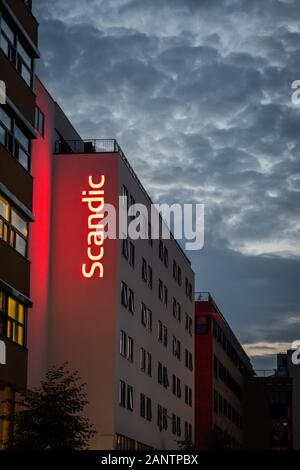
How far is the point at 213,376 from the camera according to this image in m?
115

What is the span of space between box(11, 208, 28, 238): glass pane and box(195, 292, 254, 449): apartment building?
53.9 meters

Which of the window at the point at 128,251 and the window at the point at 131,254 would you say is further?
the window at the point at 131,254

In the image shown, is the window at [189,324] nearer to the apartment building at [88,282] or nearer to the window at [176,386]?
the window at [176,386]

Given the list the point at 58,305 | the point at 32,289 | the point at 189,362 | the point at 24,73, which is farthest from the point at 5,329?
the point at 189,362

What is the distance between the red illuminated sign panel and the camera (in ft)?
210

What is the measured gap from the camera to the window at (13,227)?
4050 centimetres

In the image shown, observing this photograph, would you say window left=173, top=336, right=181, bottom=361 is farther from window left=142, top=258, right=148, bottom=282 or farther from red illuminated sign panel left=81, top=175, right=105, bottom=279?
red illuminated sign panel left=81, top=175, right=105, bottom=279

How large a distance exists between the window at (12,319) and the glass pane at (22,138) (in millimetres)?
6926

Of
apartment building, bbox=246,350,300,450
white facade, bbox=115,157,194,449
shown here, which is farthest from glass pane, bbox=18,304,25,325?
apartment building, bbox=246,350,300,450

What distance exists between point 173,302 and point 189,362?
33.2ft

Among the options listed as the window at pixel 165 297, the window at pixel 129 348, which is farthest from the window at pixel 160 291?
the window at pixel 129 348

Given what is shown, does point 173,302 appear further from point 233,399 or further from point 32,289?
point 233,399

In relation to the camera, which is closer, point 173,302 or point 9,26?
point 9,26
